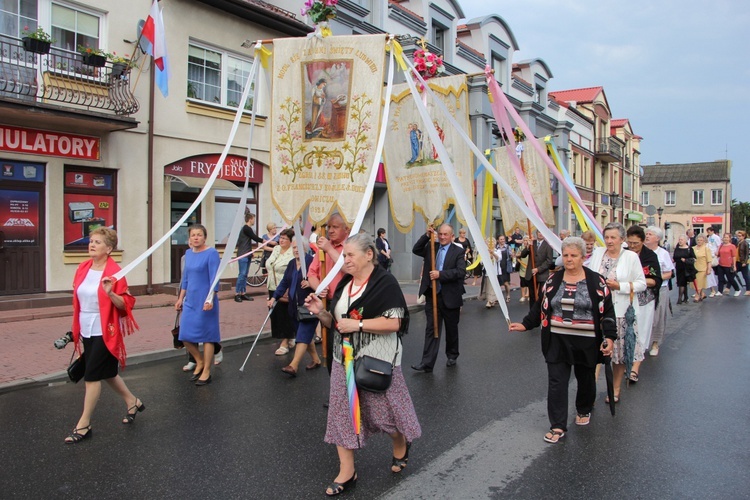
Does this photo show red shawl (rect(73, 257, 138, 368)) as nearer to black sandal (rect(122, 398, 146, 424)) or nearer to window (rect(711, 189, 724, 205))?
black sandal (rect(122, 398, 146, 424))

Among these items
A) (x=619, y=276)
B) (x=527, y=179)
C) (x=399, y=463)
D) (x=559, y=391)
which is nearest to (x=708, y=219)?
(x=527, y=179)

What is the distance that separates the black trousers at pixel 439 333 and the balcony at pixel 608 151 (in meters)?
38.3

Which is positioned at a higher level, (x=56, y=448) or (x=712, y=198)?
(x=712, y=198)

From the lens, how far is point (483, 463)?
14.3 ft

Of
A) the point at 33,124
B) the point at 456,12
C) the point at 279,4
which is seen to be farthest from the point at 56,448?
the point at 456,12

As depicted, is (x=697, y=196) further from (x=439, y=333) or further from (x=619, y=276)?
(x=619, y=276)

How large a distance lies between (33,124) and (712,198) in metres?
72.7

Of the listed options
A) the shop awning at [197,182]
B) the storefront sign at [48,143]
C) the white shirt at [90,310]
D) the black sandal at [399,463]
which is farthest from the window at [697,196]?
the white shirt at [90,310]

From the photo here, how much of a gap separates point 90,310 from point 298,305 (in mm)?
2888

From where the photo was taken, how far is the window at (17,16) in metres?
11.6

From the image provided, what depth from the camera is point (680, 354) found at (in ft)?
28.1

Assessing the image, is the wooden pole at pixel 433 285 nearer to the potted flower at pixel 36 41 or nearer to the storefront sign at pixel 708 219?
the potted flower at pixel 36 41

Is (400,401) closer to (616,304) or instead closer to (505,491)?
(505,491)

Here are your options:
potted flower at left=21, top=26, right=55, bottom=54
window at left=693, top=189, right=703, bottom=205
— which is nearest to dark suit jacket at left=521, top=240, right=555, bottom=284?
potted flower at left=21, top=26, right=55, bottom=54
